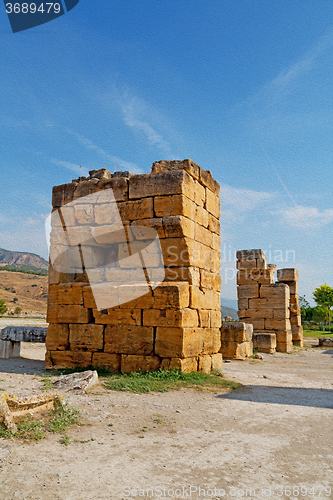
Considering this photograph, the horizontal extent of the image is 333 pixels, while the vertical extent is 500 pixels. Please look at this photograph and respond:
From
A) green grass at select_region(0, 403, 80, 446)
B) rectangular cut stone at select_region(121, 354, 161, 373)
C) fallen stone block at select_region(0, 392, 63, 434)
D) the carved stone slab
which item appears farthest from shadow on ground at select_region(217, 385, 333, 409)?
the carved stone slab

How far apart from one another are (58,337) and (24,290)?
244 ft

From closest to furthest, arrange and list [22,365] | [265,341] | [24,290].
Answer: [22,365] < [265,341] < [24,290]

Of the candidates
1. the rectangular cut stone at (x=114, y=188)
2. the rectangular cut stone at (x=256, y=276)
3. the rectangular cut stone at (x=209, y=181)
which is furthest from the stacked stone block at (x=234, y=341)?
the rectangular cut stone at (x=114, y=188)

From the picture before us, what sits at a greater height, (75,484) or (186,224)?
(186,224)

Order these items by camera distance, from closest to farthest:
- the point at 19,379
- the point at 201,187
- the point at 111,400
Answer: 1. the point at 111,400
2. the point at 19,379
3. the point at 201,187

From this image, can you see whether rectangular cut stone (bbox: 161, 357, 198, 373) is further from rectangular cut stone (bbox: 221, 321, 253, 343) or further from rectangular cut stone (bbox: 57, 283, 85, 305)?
rectangular cut stone (bbox: 221, 321, 253, 343)

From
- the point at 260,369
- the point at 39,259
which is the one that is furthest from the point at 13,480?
the point at 39,259

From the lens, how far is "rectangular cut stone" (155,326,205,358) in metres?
6.87

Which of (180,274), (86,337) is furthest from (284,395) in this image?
(86,337)

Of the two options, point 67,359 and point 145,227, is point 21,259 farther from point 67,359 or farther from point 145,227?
point 145,227

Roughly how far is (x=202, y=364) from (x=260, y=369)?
9.80 feet

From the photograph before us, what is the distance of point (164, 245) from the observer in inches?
293

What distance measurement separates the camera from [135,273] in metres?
7.68

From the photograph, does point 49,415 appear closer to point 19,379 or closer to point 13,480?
point 13,480
